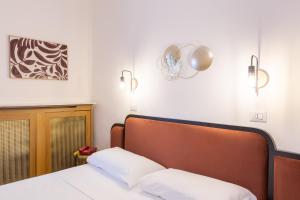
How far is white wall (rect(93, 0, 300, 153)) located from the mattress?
2.55 feet

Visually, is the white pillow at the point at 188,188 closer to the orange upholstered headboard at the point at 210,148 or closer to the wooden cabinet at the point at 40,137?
the orange upholstered headboard at the point at 210,148

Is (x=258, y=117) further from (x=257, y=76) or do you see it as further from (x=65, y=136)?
(x=65, y=136)

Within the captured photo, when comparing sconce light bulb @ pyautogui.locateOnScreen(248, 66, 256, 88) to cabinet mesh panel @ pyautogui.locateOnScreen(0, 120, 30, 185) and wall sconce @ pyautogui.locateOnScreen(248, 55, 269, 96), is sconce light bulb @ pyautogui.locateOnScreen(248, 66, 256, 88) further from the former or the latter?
cabinet mesh panel @ pyautogui.locateOnScreen(0, 120, 30, 185)

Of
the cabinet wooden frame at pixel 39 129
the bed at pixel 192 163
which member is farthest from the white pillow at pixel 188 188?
the cabinet wooden frame at pixel 39 129

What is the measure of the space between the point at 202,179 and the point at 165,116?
75cm

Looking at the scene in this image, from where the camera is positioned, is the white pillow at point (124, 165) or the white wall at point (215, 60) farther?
the white pillow at point (124, 165)

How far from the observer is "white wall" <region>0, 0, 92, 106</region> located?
8.02ft

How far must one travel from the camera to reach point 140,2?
7.94ft

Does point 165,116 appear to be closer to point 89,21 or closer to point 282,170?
point 282,170

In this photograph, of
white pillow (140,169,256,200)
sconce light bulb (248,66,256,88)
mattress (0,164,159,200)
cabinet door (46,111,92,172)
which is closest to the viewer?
white pillow (140,169,256,200)

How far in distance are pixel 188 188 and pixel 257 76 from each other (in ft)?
2.89

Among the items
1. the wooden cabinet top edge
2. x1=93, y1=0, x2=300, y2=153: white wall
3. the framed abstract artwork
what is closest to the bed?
x1=93, y1=0, x2=300, y2=153: white wall

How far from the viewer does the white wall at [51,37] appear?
2.44 m

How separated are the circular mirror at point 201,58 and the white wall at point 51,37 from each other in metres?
1.73
